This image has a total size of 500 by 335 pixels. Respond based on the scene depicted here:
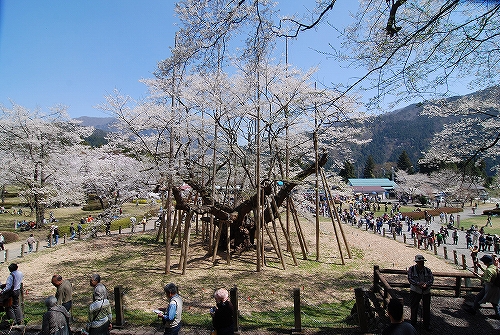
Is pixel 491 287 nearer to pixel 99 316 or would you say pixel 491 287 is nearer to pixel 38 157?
pixel 99 316

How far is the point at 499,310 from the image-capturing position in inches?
211

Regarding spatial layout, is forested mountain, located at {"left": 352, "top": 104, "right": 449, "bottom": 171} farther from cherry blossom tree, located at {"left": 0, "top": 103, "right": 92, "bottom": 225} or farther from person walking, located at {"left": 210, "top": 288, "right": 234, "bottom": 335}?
person walking, located at {"left": 210, "top": 288, "right": 234, "bottom": 335}

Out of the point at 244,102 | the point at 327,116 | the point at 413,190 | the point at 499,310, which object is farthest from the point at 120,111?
the point at 413,190

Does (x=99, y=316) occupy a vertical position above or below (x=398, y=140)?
below

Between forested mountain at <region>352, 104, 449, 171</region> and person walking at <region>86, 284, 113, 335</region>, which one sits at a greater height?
forested mountain at <region>352, 104, 449, 171</region>

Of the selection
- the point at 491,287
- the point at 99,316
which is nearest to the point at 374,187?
the point at 491,287

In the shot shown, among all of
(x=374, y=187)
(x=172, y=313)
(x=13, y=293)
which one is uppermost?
(x=374, y=187)

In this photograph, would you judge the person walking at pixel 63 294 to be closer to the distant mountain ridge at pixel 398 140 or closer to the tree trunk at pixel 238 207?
the tree trunk at pixel 238 207

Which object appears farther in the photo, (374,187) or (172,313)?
(374,187)

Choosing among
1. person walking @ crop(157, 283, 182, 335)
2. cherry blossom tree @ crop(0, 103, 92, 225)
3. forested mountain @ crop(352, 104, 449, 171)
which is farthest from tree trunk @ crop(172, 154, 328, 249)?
forested mountain @ crop(352, 104, 449, 171)

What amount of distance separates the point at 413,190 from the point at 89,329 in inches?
1904

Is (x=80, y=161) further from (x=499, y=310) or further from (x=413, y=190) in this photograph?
(x=413, y=190)

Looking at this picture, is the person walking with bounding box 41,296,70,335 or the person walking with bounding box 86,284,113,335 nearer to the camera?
the person walking with bounding box 41,296,70,335

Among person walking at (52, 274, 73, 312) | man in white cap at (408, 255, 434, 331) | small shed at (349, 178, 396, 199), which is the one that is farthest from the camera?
small shed at (349, 178, 396, 199)
